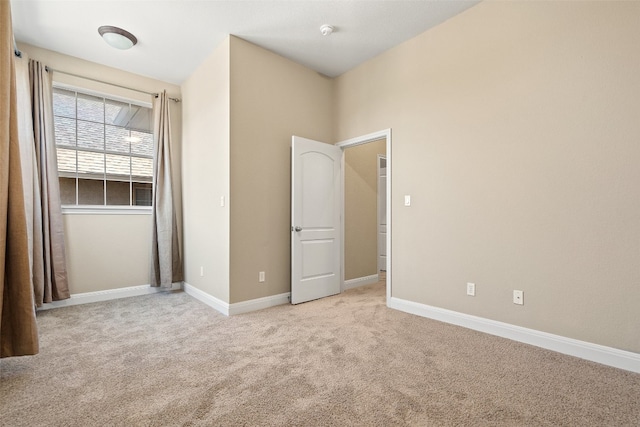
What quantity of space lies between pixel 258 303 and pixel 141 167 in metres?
2.61

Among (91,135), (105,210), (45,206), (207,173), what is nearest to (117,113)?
(91,135)

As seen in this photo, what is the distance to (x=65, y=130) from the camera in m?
3.82

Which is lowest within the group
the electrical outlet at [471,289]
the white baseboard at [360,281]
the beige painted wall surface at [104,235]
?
the white baseboard at [360,281]

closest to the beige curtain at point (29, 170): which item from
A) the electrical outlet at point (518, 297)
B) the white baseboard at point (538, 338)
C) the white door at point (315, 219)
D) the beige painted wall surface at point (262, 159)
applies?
the beige painted wall surface at point (262, 159)

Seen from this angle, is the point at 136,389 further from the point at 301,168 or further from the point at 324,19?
the point at 324,19

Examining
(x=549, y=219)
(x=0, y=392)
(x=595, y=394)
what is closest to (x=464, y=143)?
(x=549, y=219)

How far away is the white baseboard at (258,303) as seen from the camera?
11.0 feet

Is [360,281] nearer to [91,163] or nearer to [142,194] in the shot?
[142,194]

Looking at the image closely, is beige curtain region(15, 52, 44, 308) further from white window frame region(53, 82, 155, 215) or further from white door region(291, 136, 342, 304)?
white door region(291, 136, 342, 304)

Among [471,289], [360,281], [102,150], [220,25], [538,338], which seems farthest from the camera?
[360,281]

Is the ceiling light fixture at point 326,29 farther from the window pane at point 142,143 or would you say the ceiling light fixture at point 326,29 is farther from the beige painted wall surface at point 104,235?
the window pane at point 142,143

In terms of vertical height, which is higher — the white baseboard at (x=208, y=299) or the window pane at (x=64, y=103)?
the window pane at (x=64, y=103)

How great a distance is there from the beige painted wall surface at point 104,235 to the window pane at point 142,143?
1.10 ft

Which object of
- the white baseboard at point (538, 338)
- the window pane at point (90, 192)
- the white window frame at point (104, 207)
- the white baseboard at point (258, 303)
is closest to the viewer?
the white baseboard at point (538, 338)
